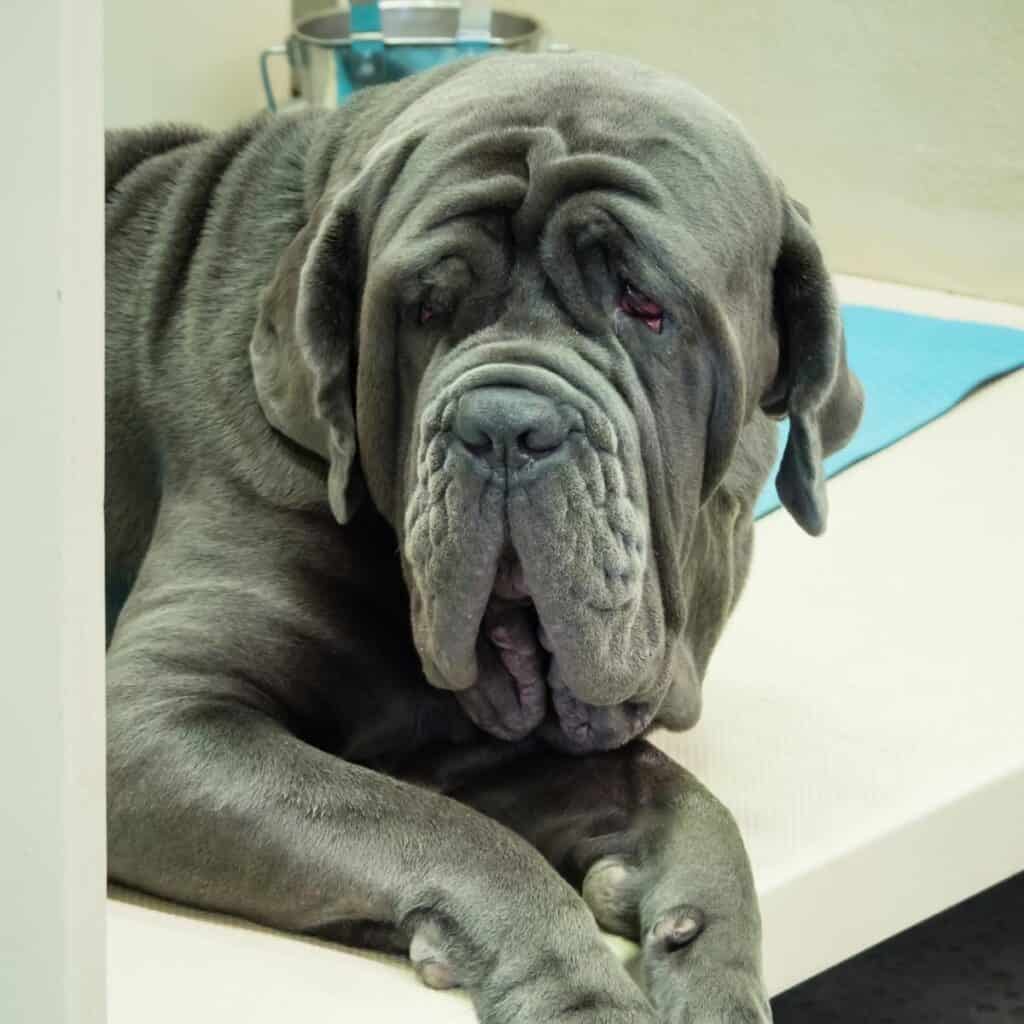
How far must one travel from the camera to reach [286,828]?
1.32 meters

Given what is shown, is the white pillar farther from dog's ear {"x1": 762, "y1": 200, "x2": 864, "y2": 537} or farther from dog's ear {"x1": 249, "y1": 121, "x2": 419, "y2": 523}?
dog's ear {"x1": 762, "y1": 200, "x2": 864, "y2": 537}

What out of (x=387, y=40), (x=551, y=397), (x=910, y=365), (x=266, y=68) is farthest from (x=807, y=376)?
(x=266, y=68)

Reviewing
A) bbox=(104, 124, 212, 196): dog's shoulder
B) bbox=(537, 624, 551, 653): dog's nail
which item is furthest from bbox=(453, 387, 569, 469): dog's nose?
bbox=(104, 124, 212, 196): dog's shoulder

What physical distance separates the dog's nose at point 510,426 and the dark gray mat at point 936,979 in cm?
101

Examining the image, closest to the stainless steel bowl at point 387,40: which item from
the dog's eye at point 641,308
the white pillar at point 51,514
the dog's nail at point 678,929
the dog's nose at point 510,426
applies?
the dog's eye at point 641,308

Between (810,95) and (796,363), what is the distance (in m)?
1.81

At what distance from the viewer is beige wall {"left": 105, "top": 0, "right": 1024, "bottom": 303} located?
3.06m

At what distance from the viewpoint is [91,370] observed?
0.77 m

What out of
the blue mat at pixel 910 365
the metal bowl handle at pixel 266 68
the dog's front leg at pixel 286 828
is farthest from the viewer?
the metal bowl handle at pixel 266 68

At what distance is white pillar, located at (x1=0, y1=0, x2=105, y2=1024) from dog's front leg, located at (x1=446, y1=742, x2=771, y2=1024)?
494 millimetres

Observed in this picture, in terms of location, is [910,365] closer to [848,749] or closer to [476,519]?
[848,749]

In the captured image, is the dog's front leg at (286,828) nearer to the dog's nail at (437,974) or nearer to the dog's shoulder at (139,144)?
the dog's nail at (437,974)

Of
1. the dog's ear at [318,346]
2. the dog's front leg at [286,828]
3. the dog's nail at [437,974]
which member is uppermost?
the dog's ear at [318,346]

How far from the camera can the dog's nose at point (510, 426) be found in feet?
4.14
